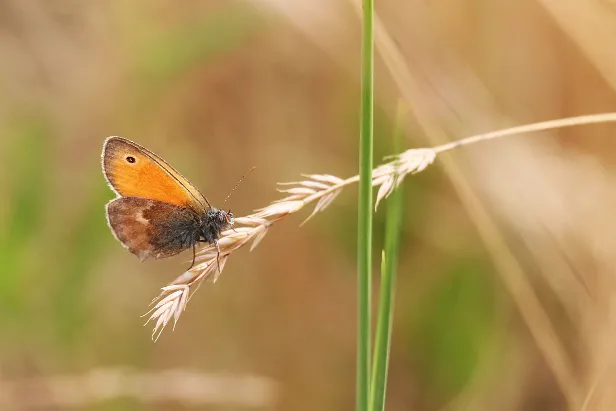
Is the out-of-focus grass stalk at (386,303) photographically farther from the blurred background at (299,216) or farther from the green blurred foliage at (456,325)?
the green blurred foliage at (456,325)

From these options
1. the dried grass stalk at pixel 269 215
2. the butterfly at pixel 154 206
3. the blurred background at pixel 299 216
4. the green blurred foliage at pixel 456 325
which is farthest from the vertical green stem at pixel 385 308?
the green blurred foliage at pixel 456 325

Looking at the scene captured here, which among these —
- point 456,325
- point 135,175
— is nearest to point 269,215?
point 135,175

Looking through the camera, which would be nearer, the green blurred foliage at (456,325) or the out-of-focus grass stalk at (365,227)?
the out-of-focus grass stalk at (365,227)

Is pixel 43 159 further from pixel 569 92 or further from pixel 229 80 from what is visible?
pixel 569 92

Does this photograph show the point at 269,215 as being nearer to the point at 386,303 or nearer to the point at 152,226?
the point at 386,303

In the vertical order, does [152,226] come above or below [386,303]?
above

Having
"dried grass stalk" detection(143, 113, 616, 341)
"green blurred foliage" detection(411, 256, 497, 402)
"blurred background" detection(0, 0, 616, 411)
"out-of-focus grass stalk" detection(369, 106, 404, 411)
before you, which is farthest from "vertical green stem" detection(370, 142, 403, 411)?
"green blurred foliage" detection(411, 256, 497, 402)

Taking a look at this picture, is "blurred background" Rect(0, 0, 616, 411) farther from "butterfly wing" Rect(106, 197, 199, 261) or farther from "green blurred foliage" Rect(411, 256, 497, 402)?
"butterfly wing" Rect(106, 197, 199, 261)
